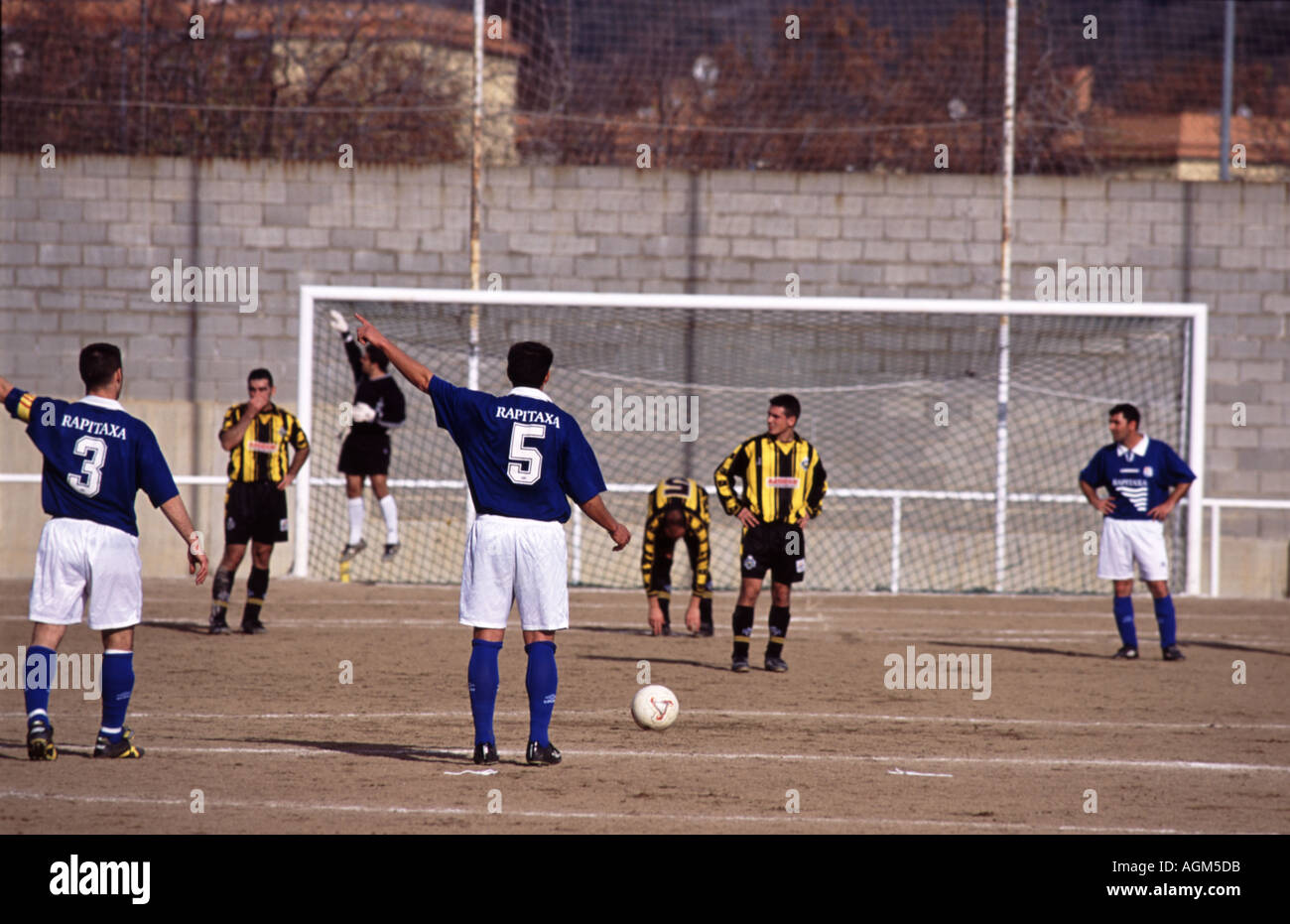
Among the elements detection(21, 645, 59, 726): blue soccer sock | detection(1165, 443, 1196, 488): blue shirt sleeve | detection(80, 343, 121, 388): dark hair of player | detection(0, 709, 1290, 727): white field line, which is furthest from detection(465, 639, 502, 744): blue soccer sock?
detection(1165, 443, 1196, 488): blue shirt sleeve

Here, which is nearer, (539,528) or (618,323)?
(539,528)

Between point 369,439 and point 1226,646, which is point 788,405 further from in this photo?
point 369,439

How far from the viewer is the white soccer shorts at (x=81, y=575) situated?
6.51 metres

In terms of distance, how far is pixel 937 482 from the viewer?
56.3 ft

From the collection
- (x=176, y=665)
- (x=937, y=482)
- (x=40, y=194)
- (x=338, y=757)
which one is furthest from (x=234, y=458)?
(x=937, y=482)

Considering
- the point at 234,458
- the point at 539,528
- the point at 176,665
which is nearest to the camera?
the point at 539,528

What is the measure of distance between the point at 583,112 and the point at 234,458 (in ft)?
29.2

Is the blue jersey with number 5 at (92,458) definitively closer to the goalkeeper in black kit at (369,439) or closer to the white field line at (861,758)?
the white field line at (861,758)

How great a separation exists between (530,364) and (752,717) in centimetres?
278

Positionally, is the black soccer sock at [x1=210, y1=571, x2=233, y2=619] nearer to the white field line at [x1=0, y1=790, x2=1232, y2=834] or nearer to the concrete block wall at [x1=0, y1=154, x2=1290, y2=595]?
the white field line at [x1=0, y1=790, x2=1232, y2=834]

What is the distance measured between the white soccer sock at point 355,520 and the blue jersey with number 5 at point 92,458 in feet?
28.3

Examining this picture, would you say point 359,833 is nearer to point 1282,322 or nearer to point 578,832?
point 578,832

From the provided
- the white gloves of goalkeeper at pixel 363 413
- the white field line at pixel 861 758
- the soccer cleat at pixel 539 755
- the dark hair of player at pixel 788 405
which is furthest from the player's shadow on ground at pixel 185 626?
the soccer cleat at pixel 539 755

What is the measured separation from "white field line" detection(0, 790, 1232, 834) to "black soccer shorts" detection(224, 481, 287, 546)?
5454 millimetres
